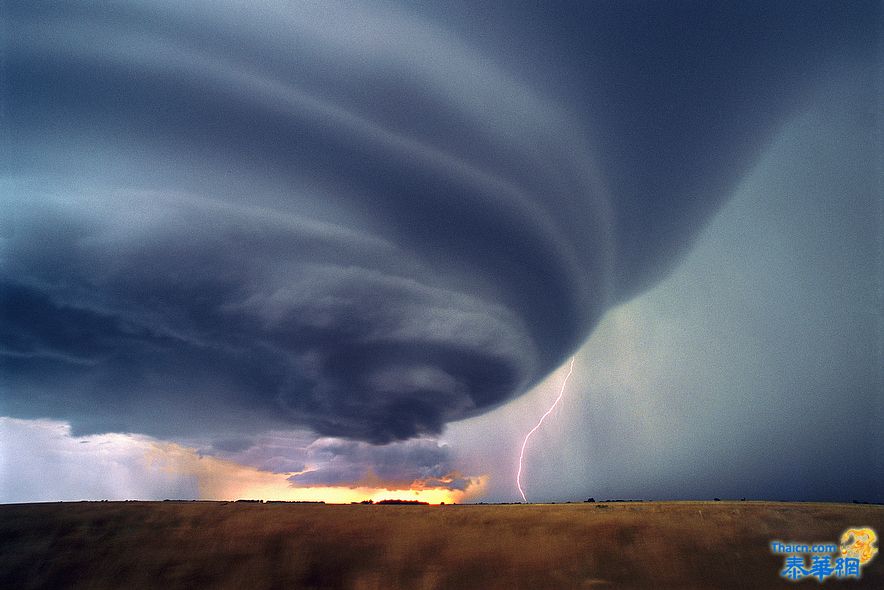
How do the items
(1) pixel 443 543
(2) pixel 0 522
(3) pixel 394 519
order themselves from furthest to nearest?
(2) pixel 0 522 → (3) pixel 394 519 → (1) pixel 443 543

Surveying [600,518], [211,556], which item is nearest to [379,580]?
[211,556]

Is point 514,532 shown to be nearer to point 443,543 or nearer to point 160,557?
point 443,543

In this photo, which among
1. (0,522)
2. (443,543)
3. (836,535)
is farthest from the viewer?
(0,522)

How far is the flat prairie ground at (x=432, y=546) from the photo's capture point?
43.2 meters

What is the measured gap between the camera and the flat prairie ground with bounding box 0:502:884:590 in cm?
4316

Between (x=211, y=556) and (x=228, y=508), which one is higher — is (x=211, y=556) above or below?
below

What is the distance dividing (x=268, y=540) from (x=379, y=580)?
13962 mm

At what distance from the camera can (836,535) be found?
44.7 metres

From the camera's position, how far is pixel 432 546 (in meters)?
49.3

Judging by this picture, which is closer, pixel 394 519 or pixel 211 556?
pixel 211 556

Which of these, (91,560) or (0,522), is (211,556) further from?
(0,522)

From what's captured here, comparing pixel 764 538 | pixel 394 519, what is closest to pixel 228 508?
pixel 394 519

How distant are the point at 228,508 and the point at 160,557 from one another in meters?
10.8

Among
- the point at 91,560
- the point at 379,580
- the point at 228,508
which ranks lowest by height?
the point at 379,580
